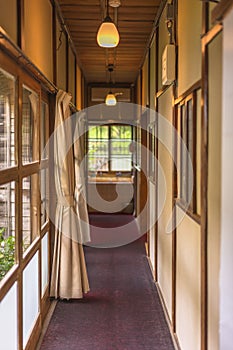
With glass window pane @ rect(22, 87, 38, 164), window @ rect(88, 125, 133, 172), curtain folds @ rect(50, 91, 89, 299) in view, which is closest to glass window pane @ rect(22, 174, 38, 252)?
glass window pane @ rect(22, 87, 38, 164)

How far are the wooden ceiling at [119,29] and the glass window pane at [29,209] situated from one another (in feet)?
6.45

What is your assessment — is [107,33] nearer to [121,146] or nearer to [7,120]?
[7,120]

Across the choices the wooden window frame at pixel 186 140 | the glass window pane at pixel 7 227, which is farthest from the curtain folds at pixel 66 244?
the glass window pane at pixel 7 227

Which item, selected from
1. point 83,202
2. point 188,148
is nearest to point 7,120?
point 188,148

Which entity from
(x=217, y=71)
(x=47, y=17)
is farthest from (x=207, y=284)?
(x=47, y=17)

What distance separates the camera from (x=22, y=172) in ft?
8.76

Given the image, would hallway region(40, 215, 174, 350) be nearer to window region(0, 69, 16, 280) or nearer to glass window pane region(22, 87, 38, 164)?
window region(0, 69, 16, 280)

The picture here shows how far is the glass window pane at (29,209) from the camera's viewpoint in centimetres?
285

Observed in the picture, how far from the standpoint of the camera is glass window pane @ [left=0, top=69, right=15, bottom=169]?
2.25 metres

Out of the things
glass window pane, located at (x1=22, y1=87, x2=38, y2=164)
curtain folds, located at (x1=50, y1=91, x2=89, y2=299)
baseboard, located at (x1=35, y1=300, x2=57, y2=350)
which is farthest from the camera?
curtain folds, located at (x1=50, y1=91, x2=89, y2=299)

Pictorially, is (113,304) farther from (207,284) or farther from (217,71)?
(217,71)

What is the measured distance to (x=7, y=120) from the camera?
2.38 meters

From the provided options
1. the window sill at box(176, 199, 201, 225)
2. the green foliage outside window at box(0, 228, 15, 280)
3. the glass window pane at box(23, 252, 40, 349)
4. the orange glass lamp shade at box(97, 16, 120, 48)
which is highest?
the orange glass lamp shade at box(97, 16, 120, 48)

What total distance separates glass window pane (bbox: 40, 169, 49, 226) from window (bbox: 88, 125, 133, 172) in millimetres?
5812
